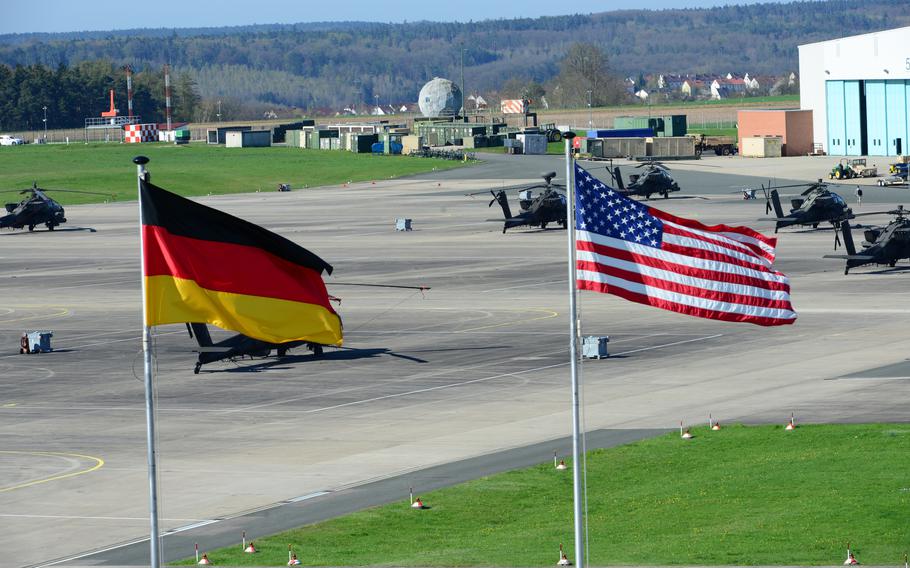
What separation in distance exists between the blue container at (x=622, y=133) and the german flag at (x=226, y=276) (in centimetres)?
16064

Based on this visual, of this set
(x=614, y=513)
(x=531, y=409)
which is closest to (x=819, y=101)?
(x=531, y=409)

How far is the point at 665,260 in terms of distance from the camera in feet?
76.9

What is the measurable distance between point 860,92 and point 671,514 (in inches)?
4985

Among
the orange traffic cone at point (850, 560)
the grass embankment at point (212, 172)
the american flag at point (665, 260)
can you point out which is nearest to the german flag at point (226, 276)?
the american flag at point (665, 260)

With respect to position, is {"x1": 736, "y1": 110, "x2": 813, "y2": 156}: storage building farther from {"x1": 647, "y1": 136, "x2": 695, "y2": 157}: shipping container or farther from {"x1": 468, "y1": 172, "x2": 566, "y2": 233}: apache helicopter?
{"x1": 468, "y1": 172, "x2": 566, "y2": 233}: apache helicopter

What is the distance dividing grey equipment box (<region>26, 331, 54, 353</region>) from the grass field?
1040 inches

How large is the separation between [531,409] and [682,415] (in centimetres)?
435

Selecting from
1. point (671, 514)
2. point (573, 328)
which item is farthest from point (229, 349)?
point (573, 328)

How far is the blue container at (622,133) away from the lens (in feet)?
597

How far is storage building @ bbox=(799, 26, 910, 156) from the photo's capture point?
144125 mm

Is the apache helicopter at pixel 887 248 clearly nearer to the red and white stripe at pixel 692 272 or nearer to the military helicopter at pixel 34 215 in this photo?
the red and white stripe at pixel 692 272

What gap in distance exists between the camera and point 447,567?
2716 centimetres

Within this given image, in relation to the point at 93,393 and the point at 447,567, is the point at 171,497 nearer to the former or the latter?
the point at 447,567

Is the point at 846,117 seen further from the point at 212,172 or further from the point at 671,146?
the point at 212,172
